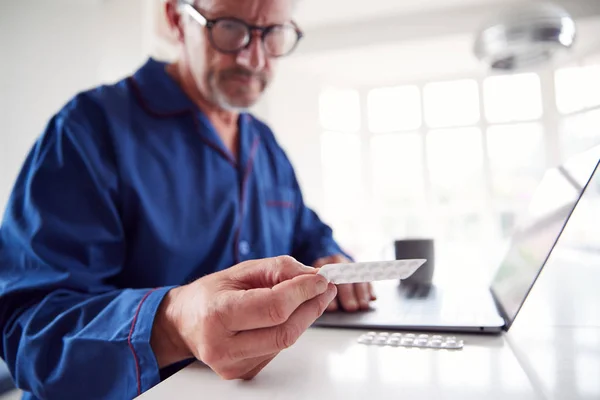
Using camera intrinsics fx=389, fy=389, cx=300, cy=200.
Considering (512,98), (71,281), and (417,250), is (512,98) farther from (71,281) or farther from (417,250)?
(71,281)

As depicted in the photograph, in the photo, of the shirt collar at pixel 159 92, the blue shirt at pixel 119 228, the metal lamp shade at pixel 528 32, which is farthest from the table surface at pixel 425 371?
the metal lamp shade at pixel 528 32

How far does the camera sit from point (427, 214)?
16.1 ft

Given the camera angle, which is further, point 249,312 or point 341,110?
point 341,110

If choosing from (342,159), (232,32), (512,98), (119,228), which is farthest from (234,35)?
(512,98)

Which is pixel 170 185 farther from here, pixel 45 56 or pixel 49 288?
pixel 45 56

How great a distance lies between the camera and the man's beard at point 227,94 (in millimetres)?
754

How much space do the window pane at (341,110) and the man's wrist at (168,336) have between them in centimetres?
417

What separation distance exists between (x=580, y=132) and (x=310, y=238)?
0.60 m

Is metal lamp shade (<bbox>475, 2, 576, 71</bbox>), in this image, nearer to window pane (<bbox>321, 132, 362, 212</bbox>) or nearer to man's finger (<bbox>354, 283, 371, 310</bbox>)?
man's finger (<bbox>354, 283, 371, 310</bbox>)

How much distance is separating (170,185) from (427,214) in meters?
4.64

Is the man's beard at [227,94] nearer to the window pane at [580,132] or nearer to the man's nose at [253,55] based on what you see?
the man's nose at [253,55]

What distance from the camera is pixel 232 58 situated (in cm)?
74

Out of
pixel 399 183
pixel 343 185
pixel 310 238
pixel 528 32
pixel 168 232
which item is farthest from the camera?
pixel 399 183

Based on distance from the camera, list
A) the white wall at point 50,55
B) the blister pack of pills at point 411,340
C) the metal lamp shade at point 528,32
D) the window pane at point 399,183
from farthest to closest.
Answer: the window pane at point 399,183, the white wall at point 50,55, the metal lamp shade at point 528,32, the blister pack of pills at point 411,340
